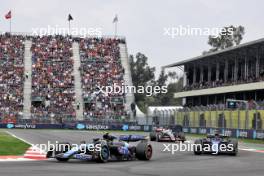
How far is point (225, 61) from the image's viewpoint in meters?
64.6

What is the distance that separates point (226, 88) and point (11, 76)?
81.6ft

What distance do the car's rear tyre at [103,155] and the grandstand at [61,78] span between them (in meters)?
45.3

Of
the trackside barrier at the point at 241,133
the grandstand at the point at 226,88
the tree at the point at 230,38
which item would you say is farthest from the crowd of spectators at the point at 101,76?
the tree at the point at 230,38

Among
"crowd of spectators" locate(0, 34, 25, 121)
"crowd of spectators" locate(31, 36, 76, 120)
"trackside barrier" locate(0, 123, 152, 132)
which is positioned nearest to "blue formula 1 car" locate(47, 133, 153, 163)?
"trackside barrier" locate(0, 123, 152, 132)

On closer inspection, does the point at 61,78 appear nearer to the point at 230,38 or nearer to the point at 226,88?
the point at 226,88

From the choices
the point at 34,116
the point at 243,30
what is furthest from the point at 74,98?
the point at 243,30

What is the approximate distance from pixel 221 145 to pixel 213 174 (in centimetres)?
863

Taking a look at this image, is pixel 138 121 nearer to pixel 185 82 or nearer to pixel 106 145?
pixel 185 82

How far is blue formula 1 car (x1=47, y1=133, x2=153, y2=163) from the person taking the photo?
16.2 meters

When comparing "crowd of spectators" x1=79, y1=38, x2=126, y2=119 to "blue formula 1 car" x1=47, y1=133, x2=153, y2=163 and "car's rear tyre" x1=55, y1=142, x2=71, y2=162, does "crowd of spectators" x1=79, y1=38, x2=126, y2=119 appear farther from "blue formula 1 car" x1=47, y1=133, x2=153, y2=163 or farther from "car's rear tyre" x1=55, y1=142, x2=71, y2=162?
"car's rear tyre" x1=55, y1=142, x2=71, y2=162

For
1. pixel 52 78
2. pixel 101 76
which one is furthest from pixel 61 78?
pixel 101 76

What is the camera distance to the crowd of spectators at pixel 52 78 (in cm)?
6425

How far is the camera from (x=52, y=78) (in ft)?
223

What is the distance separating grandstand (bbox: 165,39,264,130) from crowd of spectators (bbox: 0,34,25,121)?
18309 mm
